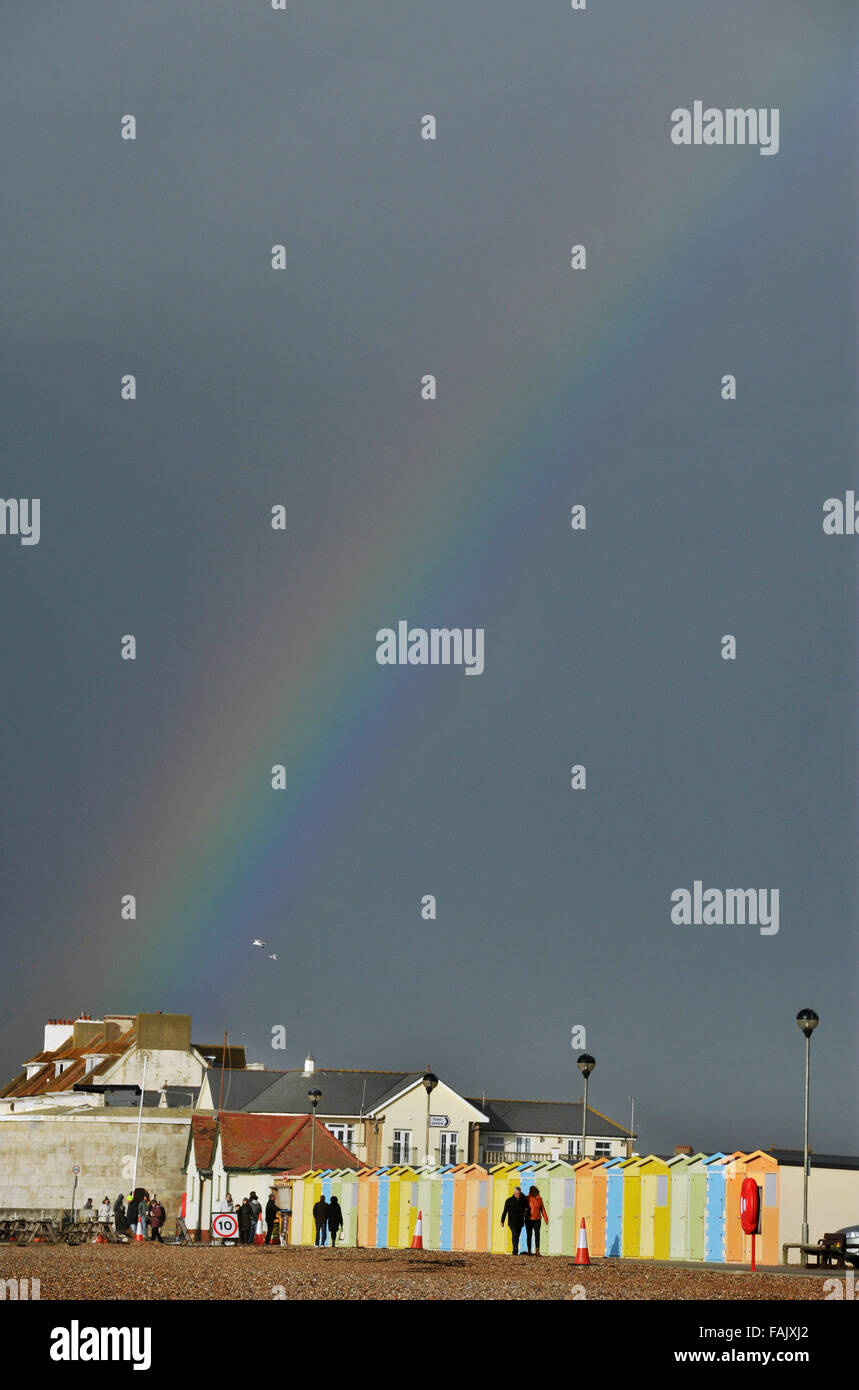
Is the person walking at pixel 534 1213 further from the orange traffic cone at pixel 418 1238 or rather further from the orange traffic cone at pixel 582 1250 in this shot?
the orange traffic cone at pixel 418 1238

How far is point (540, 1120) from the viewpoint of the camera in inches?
4075

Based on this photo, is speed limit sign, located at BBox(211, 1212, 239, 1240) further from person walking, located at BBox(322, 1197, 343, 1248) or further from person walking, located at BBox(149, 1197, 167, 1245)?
person walking, located at BBox(149, 1197, 167, 1245)

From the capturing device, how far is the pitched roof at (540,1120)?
102 m

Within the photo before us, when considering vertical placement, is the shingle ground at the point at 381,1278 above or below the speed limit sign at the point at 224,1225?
above

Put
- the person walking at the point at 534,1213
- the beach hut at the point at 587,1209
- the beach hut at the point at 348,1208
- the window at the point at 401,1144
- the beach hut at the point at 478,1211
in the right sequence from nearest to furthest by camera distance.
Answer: the person walking at the point at 534,1213 < the beach hut at the point at 587,1209 < the beach hut at the point at 478,1211 < the beach hut at the point at 348,1208 < the window at the point at 401,1144

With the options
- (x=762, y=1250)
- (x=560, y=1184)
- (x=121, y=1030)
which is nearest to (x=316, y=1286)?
(x=762, y=1250)

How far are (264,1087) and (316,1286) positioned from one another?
262 feet

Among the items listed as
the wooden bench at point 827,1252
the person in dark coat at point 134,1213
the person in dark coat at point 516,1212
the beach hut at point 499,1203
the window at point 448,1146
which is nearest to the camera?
the wooden bench at point 827,1252

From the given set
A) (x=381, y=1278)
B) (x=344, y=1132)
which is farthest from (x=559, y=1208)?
(x=344, y=1132)

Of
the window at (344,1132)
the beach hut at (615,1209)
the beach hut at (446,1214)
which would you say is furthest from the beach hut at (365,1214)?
the window at (344,1132)

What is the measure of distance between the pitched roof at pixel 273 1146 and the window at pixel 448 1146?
2978cm
